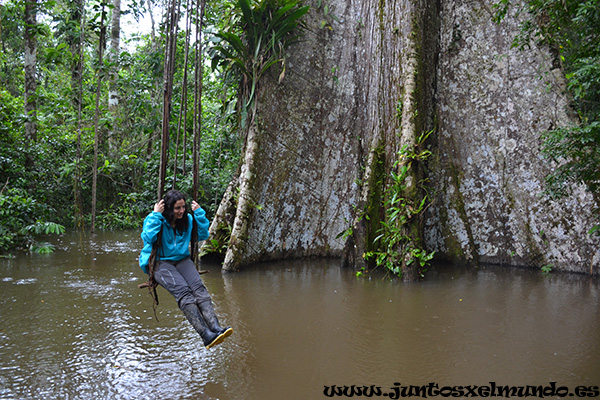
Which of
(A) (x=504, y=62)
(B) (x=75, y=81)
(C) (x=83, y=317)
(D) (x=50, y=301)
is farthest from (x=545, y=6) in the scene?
(B) (x=75, y=81)

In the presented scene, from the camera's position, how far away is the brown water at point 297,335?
10.4 feet

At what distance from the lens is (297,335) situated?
4078 mm

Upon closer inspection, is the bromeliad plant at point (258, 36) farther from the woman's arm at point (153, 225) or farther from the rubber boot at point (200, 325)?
the rubber boot at point (200, 325)

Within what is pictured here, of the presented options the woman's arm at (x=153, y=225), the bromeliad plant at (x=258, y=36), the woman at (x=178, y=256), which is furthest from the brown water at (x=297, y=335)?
the bromeliad plant at (x=258, y=36)

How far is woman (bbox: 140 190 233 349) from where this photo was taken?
145 inches

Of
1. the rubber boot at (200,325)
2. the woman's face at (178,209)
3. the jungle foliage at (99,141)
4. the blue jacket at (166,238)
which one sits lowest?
the rubber boot at (200,325)

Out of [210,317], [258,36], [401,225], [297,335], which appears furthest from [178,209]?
[258,36]

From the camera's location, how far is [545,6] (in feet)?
14.1

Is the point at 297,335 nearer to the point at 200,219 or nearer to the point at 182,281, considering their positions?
the point at 182,281

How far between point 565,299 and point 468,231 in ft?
6.23

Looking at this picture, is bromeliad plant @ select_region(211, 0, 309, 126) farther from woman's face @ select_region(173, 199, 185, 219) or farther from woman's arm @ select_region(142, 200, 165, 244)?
woman's arm @ select_region(142, 200, 165, 244)

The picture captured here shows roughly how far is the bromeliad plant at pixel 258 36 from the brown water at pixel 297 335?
3.29 meters

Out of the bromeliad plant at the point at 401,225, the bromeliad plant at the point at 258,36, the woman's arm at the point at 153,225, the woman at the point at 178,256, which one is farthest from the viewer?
the bromeliad plant at the point at 258,36

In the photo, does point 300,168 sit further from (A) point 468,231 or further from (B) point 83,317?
(B) point 83,317
